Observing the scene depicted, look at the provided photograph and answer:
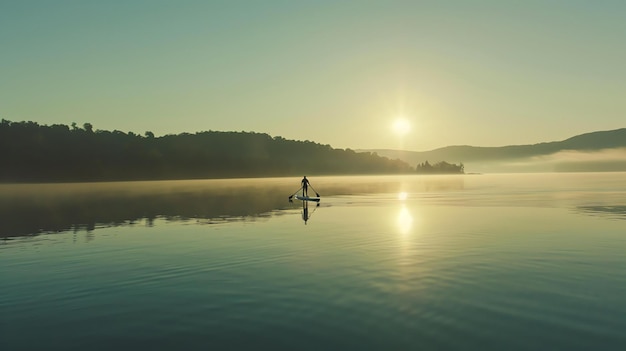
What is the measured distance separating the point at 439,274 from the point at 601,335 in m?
8.47

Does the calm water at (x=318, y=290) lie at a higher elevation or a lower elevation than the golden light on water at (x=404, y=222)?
lower

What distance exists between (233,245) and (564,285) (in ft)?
64.9

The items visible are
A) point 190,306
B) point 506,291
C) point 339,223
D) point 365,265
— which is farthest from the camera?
point 339,223

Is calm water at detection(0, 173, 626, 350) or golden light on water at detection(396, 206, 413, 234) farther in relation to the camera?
golden light on water at detection(396, 206, 413, 234)

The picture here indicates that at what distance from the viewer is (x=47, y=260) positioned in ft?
87.0

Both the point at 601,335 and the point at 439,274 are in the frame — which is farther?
the point at 439,274

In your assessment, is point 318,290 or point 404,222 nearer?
point 318,290

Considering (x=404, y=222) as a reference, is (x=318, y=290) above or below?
below

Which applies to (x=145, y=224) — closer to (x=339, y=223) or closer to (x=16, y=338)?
(x=339, y=223)

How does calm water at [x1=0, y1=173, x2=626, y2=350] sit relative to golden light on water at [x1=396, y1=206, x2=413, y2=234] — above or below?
below

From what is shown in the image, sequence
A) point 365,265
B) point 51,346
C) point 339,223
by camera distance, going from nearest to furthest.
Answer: point 51,346 → point 365,265 → point 339,223

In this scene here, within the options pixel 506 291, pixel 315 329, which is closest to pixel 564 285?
pixel 506 291

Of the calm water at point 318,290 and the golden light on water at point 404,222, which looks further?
the golden light on water at point 404,222

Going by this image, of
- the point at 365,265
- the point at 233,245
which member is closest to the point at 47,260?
the point at 233,245
